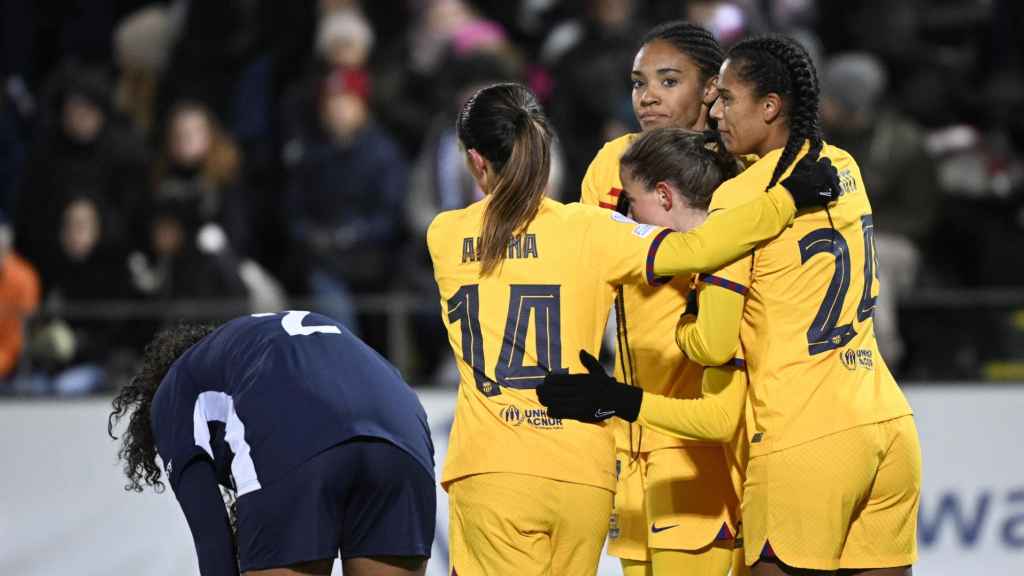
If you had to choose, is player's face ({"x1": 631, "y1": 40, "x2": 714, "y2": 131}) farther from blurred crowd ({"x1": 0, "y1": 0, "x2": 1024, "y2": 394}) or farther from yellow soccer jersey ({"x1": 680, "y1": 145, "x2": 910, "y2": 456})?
blurred crowd ({"x1": 0, "y1": 0, "x2": 1024, "y2": 394})

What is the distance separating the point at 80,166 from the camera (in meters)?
9.96

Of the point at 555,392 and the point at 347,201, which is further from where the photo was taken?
the point at 347,201

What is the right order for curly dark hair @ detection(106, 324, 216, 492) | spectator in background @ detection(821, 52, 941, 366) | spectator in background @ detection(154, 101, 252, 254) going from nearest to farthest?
curly dark hair @ detection(106, 324, 216, 492) → spectator in background @ detection(821, 52, 941, 366) → spectator in background @ detection(154, 101, 252, 254)

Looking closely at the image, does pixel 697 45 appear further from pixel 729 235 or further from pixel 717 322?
pixel 717 322

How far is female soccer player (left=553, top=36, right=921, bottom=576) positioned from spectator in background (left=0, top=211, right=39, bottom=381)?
5.21 metres

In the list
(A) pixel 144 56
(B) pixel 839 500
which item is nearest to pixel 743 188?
(B) pixel 839 500

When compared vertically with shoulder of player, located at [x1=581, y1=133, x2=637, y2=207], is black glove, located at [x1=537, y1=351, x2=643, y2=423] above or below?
below

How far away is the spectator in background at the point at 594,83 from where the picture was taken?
916cm

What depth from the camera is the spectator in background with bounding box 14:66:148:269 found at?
32.3 feet

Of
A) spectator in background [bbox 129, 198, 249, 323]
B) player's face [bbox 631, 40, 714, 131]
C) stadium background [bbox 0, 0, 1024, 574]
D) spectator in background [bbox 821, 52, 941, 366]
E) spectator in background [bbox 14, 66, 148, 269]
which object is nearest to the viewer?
player's face [bbox 631, 40, 714, 131]

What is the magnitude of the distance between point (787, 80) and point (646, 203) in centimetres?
58

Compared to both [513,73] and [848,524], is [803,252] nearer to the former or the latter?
[848,524]

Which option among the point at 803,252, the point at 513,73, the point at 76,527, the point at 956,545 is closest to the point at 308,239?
the point at 513,73

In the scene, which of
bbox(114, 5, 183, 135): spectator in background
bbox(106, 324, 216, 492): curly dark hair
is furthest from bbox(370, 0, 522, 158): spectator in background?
bbox(106, 324, 216, 492): curly dark hair
